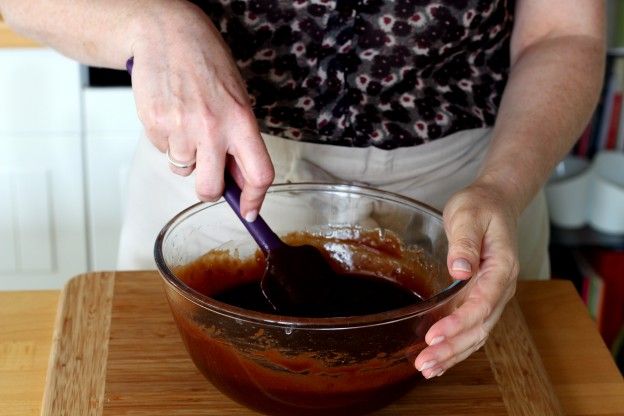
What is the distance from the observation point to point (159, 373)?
2.65 ft

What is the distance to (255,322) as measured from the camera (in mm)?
673

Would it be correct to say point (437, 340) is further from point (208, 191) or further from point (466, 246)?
point (208, 191)

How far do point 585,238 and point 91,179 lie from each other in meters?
0.99

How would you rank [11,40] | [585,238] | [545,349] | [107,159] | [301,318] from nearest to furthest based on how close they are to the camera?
[301,318], [545,349], [11,40], [107,159], [585,238]

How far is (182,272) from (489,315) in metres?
0.28

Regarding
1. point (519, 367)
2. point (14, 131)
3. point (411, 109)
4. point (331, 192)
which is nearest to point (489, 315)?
point (519, 367)

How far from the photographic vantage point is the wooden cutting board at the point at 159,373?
0.77 meters

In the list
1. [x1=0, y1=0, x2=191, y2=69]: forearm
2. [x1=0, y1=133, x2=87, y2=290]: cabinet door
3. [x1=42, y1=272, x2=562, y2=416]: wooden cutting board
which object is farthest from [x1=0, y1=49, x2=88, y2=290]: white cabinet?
[x1=42, y1=272, x2=562, y2=416]: wooden cutting board

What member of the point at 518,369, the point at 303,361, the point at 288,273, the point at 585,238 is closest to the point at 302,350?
the point at 303,361

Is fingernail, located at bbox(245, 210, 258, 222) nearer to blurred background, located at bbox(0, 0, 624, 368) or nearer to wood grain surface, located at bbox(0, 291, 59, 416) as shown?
wood grain surface, located at bbox(0, 291, 59, 416)

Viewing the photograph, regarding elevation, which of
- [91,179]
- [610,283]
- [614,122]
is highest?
[614,122]

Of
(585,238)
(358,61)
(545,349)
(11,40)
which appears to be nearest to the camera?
(545,349)

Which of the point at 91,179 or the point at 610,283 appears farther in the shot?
the point at 610,283

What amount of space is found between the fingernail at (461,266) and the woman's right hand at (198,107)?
0.53 feet
